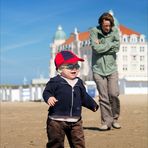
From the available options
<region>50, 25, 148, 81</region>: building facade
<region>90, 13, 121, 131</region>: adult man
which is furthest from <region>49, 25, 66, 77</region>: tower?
<region>90, 13, 121, 131</region>: adult man

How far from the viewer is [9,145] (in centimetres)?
776

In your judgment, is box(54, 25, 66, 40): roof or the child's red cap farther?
box(54, 25, 66, 40): roof

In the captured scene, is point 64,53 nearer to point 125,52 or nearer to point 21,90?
point 21,90

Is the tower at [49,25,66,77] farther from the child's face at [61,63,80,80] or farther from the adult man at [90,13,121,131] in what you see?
the child's face at [61,63,80,80]

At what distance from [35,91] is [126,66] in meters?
79.0

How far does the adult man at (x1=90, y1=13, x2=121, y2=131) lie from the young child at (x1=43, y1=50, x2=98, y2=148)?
3.84 m

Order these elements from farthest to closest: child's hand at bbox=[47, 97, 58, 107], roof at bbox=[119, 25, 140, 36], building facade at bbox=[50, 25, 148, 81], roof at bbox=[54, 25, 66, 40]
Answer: roof at bbox=[54, 25, 66, 40] → roof at bbox=[119, 25, 140, 36] → building facade at bbox=[50, 25, 148, 81] → child's hand at bbox=[47, 97, 58, 107]

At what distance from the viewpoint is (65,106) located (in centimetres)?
554

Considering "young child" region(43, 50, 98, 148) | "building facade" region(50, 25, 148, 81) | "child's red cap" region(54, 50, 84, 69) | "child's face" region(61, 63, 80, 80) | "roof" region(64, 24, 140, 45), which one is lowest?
"young child" region(43, 50, 98, 148)

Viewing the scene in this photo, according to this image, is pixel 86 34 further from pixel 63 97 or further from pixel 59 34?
pixel 63 97

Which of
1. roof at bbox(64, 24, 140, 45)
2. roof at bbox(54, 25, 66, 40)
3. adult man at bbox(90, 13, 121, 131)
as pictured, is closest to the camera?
adult man at bbox(90, 13, 121, 131)

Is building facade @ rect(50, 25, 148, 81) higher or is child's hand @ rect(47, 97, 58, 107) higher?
building facade @ rect(50, 25, 148, 81)

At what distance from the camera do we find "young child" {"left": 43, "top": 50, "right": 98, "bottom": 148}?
18.1ft

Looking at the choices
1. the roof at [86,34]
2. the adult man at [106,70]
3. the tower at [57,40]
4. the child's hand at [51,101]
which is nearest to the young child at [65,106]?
the child's hand at [51,101]
